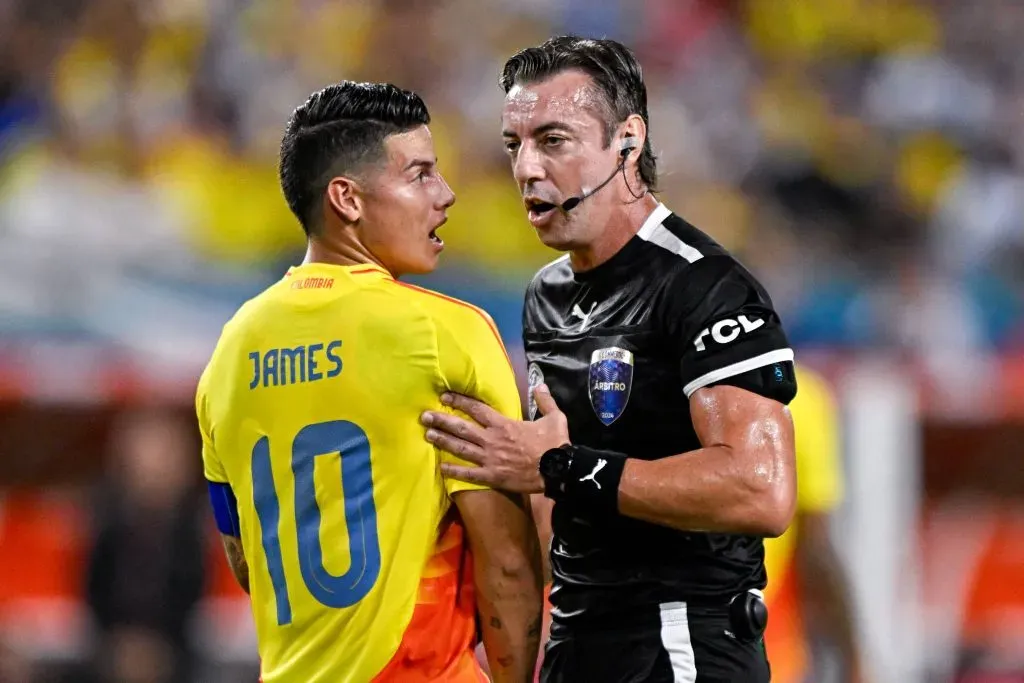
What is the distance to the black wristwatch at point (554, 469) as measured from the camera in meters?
3.57

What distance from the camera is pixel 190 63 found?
10.8 metres

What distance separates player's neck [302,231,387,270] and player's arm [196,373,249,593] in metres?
0.45

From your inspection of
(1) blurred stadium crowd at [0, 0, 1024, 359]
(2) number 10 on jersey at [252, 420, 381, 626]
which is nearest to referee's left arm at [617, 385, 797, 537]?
(2) number 10 on jersey at [252, 420, 381, 626]

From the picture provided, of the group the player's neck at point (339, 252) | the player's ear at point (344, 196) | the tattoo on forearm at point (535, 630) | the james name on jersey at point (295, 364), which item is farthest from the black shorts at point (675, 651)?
the player's ear at point (344, 196)

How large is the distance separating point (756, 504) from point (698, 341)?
1.34 feet

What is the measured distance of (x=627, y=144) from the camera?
3.95 metres

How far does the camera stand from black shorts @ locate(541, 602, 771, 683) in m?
3.63

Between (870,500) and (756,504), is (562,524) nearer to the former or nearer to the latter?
(756,504)

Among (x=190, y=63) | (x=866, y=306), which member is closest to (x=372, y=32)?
(x=190, y=63)

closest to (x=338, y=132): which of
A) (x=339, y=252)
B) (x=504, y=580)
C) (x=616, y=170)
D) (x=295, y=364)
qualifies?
(x=339, y=252)

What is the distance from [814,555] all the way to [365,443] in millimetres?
3267

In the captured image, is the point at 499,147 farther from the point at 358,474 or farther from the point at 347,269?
the point at 358,474

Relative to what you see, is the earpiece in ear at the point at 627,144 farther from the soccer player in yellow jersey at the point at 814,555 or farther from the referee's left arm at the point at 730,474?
the soccer player in yellow jersey at the point at 814,555

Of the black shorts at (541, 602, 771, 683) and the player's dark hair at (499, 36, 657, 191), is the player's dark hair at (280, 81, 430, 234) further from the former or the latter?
the black shorts at (541, 602, 771, 683)
